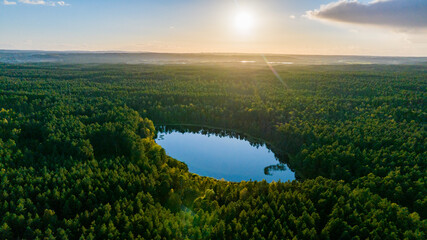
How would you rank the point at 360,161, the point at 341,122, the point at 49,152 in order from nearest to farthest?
the point at 360,161
the point at 49,152
the point at 341,122

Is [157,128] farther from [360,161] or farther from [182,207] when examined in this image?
[360,161]

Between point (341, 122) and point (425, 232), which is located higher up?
point (341, 122)

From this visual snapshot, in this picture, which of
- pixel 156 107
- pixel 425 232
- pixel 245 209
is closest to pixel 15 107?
pixel 156 107

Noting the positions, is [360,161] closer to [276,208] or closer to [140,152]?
[276,208]

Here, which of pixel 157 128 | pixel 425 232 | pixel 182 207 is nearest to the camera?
pixel 425 232

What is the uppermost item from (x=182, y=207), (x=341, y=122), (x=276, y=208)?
(x=341, y=122)

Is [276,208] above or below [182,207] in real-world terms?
above

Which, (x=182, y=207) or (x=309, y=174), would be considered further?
(x=309, y=174)

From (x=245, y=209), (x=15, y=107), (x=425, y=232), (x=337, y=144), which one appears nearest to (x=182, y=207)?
(x=245, y=209)

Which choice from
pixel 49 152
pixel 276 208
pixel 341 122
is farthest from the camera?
pixel 341 122
